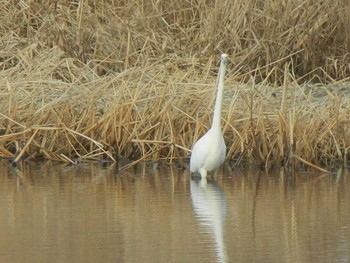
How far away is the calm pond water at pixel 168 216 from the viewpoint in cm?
759

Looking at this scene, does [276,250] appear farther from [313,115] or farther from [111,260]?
[313,115]

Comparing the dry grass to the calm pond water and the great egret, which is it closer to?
the calm pond water

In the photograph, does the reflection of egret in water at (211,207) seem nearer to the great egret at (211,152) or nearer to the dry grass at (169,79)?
the great egret at (211,152)

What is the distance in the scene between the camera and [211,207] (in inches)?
375

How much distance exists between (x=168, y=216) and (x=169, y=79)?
15.0 feet

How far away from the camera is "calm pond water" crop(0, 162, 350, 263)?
759 centimetres

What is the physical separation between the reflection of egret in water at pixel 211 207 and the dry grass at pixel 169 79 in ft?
4.07

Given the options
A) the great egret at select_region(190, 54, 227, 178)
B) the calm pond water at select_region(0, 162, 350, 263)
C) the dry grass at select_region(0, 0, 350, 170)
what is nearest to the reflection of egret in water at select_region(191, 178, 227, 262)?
the calm pond water at select_region(0, 162, 350, 263)

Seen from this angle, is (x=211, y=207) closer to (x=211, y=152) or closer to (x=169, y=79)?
(x=211, y=152)

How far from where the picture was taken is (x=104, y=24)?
16.5 metres

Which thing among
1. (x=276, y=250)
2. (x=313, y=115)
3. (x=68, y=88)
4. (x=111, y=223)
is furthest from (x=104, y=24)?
(x=276, y=250)

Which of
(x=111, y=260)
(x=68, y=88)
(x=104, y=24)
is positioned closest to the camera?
(x=111, y=260)

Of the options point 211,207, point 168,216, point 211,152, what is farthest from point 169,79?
point 168,216

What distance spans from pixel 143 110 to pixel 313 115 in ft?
5.89
